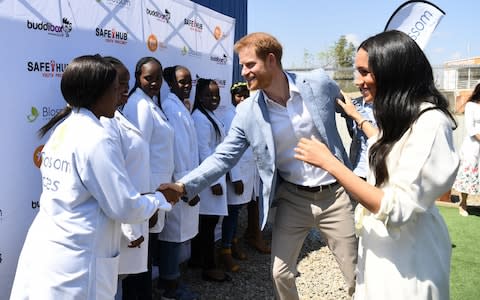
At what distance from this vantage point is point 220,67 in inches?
Result: 212

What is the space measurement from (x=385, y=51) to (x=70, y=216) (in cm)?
153

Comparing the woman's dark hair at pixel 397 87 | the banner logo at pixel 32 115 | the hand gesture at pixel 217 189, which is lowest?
the hand gesture at pixel 217 189

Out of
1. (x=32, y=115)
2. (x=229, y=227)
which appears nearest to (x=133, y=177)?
(x=32, y=115)

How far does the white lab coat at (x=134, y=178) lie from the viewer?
2.88 m

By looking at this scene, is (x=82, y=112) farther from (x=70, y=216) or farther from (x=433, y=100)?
(x=433, y=100)

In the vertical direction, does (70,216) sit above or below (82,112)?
below

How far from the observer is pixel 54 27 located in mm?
2967

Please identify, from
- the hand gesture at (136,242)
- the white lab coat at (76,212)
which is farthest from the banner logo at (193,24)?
the white lab coat at (76,212)

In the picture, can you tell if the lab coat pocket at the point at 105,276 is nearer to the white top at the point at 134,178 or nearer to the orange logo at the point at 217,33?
the white top at the point at 134,178

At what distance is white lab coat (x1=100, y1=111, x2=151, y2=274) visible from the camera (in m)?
2.88

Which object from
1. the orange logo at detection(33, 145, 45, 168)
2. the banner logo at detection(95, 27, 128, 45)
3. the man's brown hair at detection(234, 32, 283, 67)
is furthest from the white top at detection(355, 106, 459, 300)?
the banner logo at detection(95, 27, 128, 45)

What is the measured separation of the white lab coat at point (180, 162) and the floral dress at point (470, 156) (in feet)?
15.7

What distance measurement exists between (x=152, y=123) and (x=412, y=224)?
2139 millimetres

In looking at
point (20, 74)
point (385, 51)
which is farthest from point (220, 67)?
point (385, 51)
